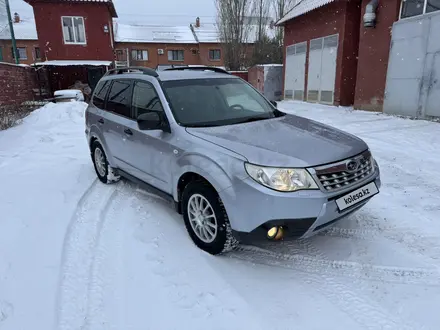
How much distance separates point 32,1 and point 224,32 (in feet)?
46.9

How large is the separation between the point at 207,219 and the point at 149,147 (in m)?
1.16

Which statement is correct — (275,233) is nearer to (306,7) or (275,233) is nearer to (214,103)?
(214,103)

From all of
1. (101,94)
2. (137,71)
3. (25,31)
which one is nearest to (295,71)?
(101,94)

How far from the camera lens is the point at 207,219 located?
304 cm

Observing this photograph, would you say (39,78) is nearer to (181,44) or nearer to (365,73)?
(365,73)

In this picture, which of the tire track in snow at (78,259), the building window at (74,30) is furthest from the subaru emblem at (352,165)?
the building window at (74,30)

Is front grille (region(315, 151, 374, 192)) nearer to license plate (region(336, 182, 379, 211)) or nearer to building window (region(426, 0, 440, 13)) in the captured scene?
license plate (region(336, 182, 379, 211))

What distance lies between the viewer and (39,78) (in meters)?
18.6

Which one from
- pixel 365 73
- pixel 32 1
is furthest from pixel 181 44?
pixel 365 73

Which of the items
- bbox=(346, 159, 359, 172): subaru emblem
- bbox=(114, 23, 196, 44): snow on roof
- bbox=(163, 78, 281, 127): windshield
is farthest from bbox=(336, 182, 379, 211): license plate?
bbox=(114, 23, 196, 44): snow on roof

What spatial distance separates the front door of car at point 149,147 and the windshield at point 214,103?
0.22 m

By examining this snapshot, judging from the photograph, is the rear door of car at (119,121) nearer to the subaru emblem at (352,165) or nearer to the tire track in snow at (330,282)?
the tire track in snow at (330,282)

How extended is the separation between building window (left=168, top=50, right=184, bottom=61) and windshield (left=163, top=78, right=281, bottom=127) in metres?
36.9

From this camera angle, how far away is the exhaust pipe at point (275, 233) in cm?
260
